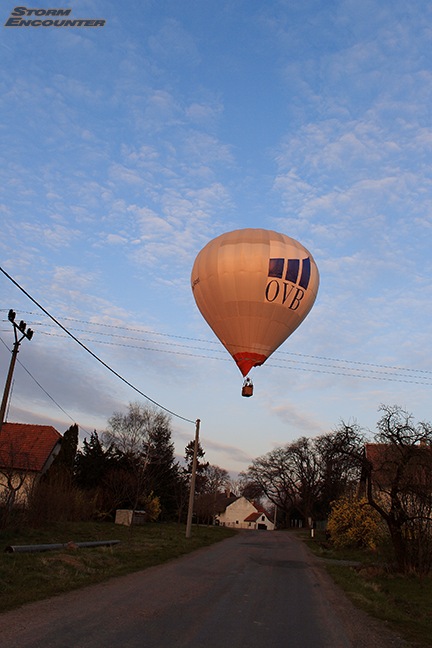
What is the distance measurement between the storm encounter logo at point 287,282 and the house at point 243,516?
90.0 meters

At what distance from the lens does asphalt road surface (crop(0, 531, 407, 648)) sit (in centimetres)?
702

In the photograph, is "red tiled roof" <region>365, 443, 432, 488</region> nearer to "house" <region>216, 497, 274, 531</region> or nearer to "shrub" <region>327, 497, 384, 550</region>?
"shrub" <region>327, 497, 384, 550</region>

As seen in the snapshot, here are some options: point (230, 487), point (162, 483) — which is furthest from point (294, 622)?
point (230, 487)

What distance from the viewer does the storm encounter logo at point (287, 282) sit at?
59.5ft

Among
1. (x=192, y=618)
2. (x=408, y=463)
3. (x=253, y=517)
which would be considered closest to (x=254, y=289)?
(x=408, y=463)

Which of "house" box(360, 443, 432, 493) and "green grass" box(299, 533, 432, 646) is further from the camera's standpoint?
"house" box(360, 443, 432, 493)

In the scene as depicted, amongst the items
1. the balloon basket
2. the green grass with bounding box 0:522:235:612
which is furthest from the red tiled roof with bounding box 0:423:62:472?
the balloon basket

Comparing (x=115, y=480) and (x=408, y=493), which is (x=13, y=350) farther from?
(x=115, y=480)

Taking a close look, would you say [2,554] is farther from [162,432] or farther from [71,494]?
[162,432]

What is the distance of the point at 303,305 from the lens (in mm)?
19094

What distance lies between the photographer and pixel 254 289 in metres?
18.1

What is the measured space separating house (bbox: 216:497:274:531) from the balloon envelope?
292 ft

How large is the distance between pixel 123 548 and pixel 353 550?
15.8m

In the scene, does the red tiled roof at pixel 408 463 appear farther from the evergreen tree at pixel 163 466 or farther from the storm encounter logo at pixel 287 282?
the evergreen tree at pixel 163 466
